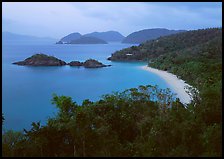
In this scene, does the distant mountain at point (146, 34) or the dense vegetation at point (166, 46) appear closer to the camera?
the dense vegetation at point (166, 46)

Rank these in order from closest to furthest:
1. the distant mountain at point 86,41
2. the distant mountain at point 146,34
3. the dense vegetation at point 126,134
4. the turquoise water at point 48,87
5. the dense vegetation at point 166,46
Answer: the dense vegetation at point 126,134 → the turquoise water at point 48,87 → the dense vegetation at point 166,46 → the distant mountain at point 146,34 → the distant mountain at point 86,41

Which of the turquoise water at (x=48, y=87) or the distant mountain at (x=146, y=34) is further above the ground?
the distant mountain at (x=146, y=34)

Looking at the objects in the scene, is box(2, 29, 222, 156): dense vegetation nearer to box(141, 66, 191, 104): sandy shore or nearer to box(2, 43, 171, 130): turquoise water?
box(2, 43, 171, 130): turquoise water

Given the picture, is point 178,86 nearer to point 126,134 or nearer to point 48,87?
point 48,87

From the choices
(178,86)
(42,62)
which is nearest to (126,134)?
(178,86)

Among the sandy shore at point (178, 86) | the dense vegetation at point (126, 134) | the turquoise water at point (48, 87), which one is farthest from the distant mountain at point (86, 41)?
the dense vegetation at point (126, 134)

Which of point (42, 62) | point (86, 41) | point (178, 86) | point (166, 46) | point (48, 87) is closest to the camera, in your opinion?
point (178, 86)

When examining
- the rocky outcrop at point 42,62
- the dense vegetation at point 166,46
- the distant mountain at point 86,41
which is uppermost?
the distant mountain at point 86,41

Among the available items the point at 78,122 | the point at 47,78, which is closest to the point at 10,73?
the point at 47,78

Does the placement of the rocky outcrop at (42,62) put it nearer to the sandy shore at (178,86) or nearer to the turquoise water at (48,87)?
the turquoise water at (48,87)

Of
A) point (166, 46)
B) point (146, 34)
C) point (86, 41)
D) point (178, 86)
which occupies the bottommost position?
point (178, 86)
